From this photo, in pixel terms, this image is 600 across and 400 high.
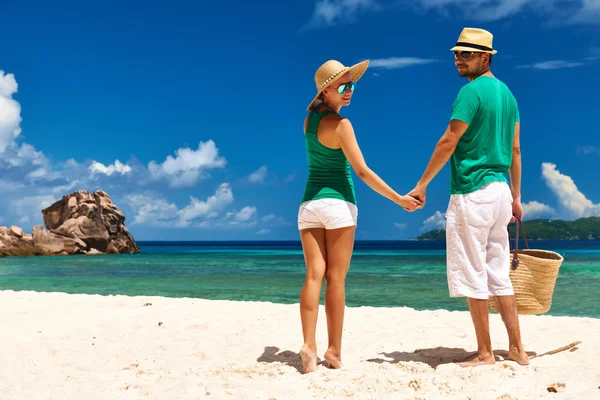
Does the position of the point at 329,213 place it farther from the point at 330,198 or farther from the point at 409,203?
the point at 409,203

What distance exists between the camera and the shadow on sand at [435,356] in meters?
4.89

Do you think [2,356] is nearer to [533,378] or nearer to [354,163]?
[354,163]

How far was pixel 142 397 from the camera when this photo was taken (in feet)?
13.3

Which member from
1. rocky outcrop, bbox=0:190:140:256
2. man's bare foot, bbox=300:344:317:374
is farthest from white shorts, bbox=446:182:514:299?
rocky outcrop, bbox=0:190:140:256

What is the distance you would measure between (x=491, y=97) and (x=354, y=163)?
1126 millimetres

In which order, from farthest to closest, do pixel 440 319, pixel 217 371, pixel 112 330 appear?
pixel 440 319 < pixel 112 330 < pixel 217 371

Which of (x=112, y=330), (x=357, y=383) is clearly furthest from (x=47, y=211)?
(x=357, y=383)

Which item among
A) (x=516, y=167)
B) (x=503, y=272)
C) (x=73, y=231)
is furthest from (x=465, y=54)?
(x=73, y=231)

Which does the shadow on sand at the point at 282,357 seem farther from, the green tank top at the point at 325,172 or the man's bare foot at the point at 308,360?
the green tank top at the point at 325,172

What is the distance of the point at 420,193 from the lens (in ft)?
16.0

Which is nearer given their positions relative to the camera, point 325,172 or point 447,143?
point 447,143

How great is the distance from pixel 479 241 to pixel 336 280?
113 centimetres

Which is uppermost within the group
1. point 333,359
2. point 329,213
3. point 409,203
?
point 409,203

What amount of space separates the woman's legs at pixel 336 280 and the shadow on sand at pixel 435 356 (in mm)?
521
